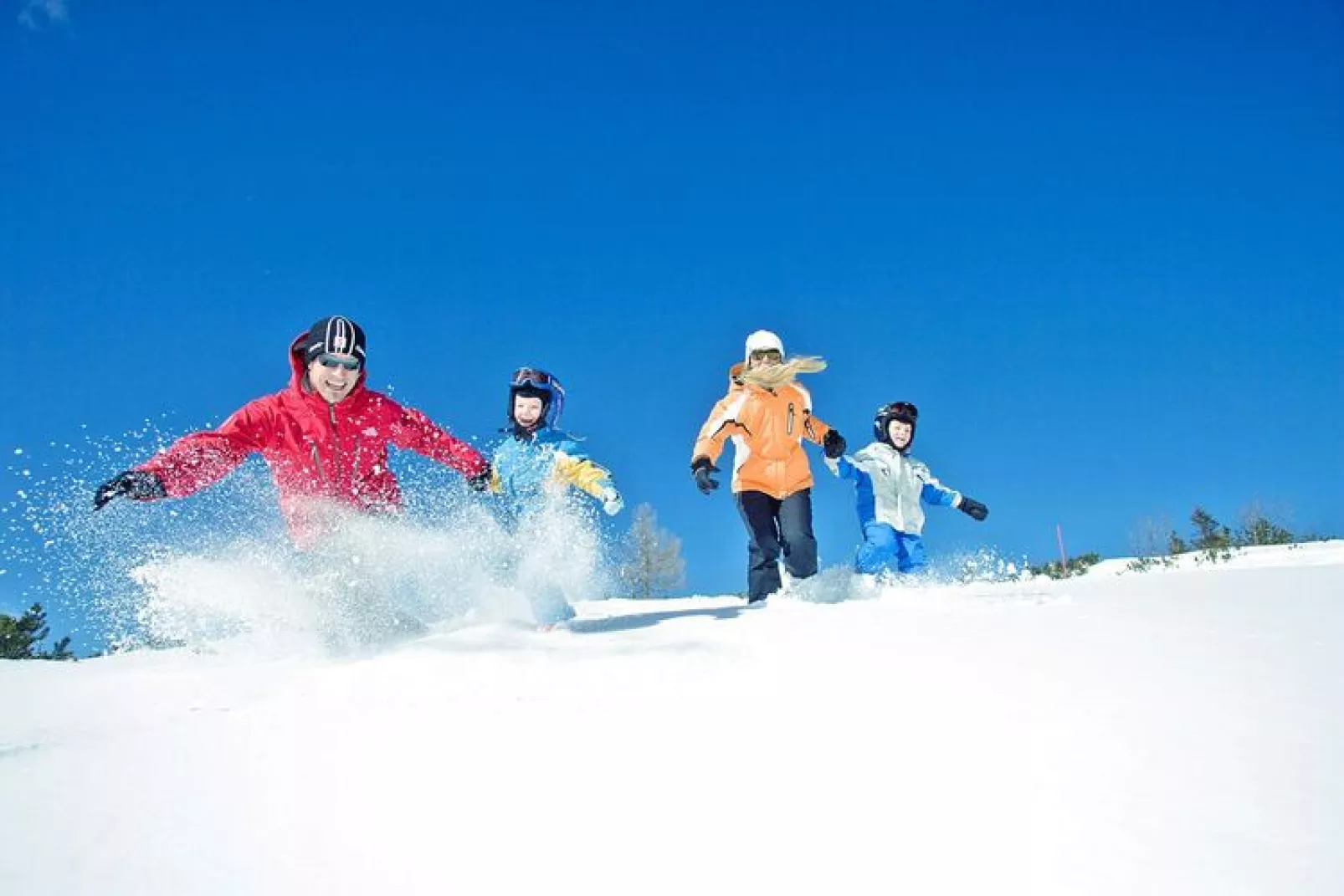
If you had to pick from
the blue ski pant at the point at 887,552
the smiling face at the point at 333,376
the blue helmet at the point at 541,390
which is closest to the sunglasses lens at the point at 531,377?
the blue helmet at the point at 541,390

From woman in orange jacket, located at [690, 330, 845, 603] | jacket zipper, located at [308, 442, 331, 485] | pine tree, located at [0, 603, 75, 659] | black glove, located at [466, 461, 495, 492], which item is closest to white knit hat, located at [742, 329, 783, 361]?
woman in orange jacket, located at [690, 330, 845, 603]

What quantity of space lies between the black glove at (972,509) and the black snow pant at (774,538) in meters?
2.19

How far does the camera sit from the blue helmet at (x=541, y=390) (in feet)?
19.6

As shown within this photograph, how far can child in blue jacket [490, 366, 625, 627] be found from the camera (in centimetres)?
550

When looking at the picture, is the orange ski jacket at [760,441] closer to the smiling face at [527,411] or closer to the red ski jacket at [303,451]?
the smiling face at [527,411]

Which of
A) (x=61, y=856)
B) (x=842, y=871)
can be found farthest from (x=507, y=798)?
(x=61, y=856)

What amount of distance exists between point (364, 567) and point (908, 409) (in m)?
5.52

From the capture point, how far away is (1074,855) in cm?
126

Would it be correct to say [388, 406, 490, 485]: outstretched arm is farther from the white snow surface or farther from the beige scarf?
the white snow surface

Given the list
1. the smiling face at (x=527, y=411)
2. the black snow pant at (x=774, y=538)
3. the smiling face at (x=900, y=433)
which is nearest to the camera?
the smiling face at (x=527, y=411)

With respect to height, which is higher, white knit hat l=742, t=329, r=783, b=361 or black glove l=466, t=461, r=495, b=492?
white knit hat l=742, t=329, r=783, b=361

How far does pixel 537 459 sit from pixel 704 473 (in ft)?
4.21

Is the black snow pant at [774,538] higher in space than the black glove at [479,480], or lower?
lower

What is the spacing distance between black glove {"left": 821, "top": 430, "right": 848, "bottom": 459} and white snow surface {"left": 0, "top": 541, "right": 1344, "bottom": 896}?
4.11 metres
